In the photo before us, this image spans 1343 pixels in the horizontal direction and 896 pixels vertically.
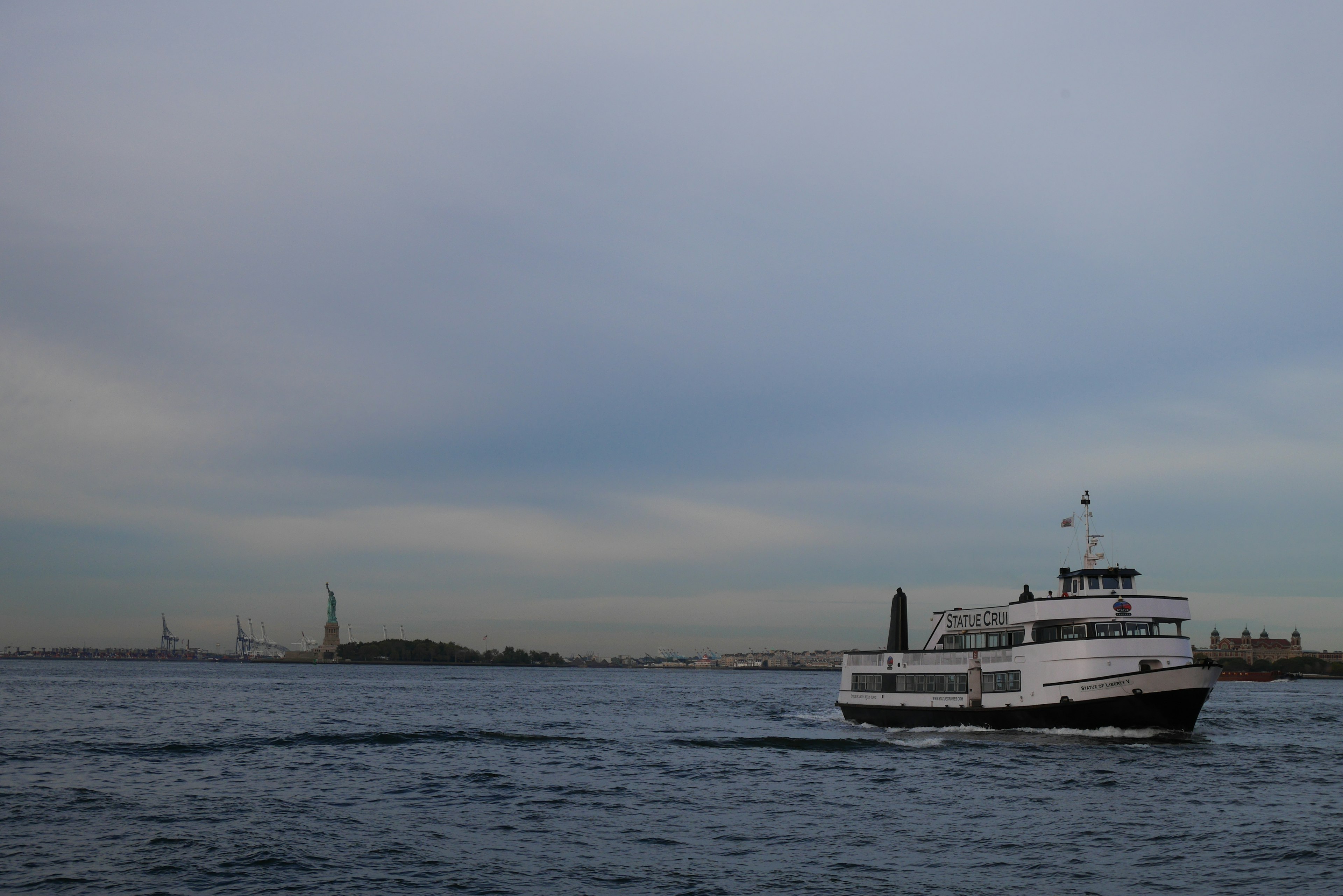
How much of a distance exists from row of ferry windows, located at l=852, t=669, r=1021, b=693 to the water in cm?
234

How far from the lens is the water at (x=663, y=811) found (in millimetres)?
21547

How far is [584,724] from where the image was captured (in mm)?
68562

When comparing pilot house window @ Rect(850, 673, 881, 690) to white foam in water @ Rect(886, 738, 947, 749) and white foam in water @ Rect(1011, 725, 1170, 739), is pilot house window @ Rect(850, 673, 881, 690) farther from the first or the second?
white foam in water @ Rect(1011, 725, 1170, 739)

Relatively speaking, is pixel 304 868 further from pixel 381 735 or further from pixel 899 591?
pixel 899 591

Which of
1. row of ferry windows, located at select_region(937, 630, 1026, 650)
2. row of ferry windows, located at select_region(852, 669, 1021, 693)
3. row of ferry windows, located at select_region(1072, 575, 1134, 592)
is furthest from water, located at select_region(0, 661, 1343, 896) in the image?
row of ferry windows, located at select_region(1072, 575, 1134, 592)

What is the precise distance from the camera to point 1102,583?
48.9 metres

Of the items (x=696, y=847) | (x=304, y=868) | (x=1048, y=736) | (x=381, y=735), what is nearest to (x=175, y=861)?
(x=304, y=868)

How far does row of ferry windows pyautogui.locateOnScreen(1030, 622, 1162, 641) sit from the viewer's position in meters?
46.5

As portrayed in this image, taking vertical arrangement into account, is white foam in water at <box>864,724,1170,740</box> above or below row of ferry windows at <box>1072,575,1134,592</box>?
below

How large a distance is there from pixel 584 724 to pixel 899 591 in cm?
2404

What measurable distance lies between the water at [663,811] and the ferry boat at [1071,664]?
1.36 metres

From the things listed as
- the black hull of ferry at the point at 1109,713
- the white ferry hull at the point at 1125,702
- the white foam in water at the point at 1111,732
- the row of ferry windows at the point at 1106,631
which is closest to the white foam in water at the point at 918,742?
the black hull of ferry at the point at 1109,713

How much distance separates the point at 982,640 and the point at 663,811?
2849 centimetres

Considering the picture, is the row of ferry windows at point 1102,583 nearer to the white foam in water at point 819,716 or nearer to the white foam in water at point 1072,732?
the white foam in water at point 1072,732
